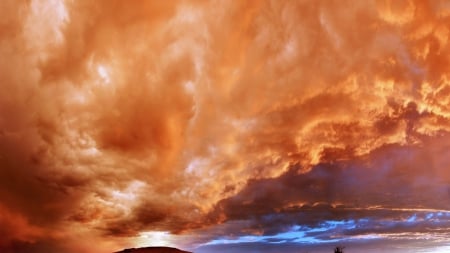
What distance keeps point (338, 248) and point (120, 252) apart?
207 feet

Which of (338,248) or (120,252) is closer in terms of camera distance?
(120,252)

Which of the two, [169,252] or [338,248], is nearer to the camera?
[169,252]

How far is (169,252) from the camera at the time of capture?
117 m

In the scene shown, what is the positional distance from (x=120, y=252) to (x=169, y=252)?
12.6 m

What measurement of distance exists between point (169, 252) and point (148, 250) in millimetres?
5697

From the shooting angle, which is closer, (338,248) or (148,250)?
(148,250)

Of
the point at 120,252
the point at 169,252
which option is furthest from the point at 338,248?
the point at 120,252

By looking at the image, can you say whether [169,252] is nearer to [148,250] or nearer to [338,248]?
[148,250]

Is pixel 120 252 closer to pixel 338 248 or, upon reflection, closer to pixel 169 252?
pixel 169 252

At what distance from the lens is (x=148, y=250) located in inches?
4515

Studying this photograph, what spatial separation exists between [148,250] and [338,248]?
56376mm

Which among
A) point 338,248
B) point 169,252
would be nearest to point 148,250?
point 169,252

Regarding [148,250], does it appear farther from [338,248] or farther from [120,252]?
[338,248]

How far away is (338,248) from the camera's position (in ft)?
436
